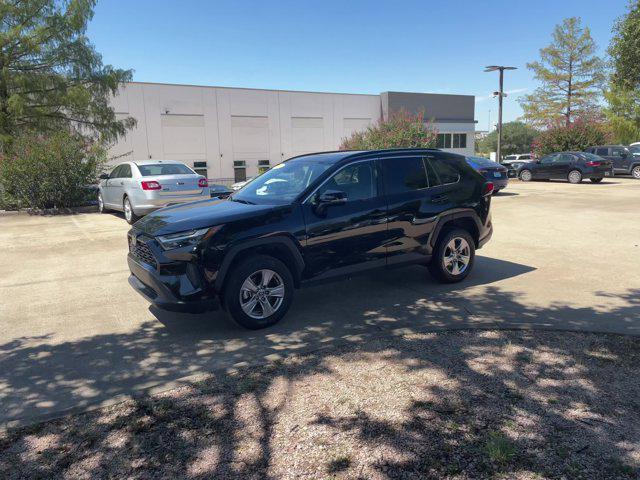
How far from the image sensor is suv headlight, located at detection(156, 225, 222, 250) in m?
4.48

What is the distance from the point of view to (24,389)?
3770 mm

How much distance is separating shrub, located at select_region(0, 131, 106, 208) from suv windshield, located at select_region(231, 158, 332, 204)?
11417 millimetres

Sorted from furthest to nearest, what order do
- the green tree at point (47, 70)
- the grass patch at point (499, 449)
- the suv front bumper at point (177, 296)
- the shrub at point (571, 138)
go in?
the shrub at point (571, 138), the green tree at point (47, 70), the suv front bumper at point (177, 296), the grass patch at point (499, 449)

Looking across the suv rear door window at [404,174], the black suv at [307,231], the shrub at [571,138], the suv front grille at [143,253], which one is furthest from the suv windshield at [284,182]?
the shrub at [571,138]

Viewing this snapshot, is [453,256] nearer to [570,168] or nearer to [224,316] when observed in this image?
[224,316]

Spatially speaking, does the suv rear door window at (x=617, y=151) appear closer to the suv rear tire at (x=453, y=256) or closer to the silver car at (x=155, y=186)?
the silver car at (x=155, y=186)

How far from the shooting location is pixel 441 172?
6.23 metres

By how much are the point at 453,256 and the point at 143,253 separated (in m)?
3.81

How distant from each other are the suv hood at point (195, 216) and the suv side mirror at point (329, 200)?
0.47 m

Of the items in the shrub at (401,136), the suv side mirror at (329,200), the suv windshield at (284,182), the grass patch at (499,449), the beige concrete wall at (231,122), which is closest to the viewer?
the grass patch at (499,449)

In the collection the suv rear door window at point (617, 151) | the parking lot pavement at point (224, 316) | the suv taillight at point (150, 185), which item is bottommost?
the parking lot pavement at point (224, 316)

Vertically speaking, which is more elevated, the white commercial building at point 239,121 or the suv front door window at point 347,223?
the white commercial building at point 239,121

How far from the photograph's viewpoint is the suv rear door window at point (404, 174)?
5.69 meters

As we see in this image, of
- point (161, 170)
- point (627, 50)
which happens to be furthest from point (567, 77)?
point (161, 170)
